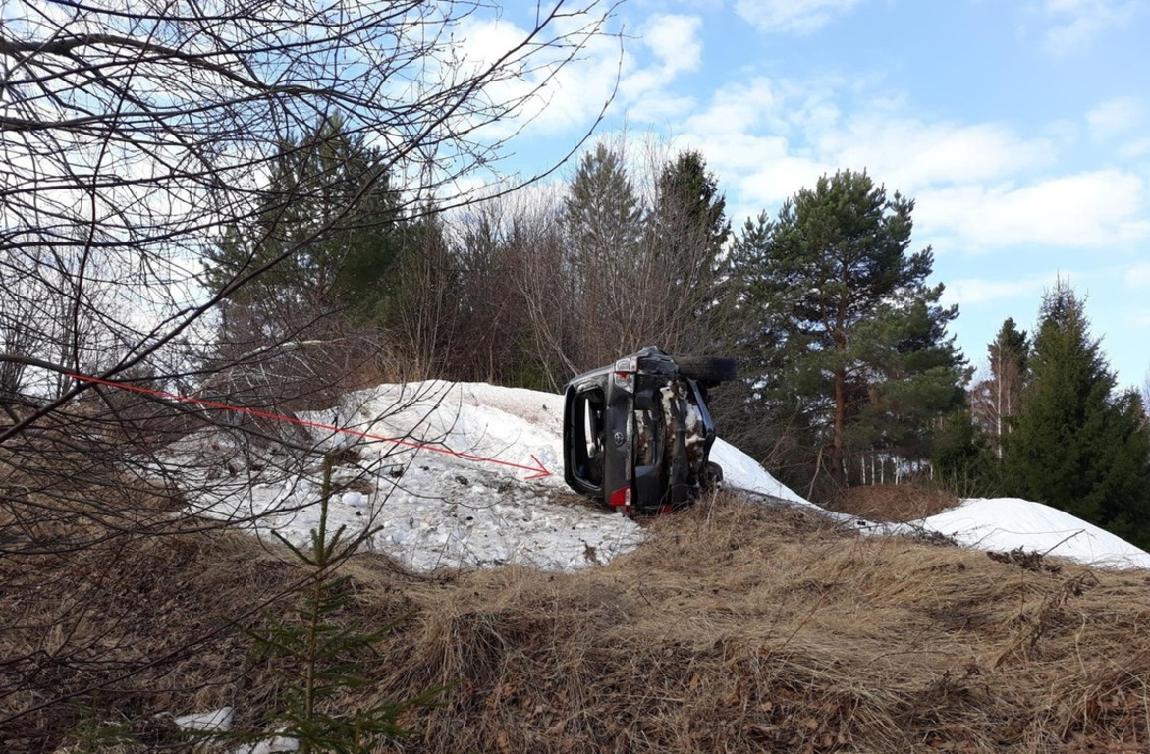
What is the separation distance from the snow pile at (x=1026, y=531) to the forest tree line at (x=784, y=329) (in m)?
7.44

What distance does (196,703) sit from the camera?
445 cm

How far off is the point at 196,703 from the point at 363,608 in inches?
45.7

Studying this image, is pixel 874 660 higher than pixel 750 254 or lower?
lower

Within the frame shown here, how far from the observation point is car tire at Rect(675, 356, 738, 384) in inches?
390

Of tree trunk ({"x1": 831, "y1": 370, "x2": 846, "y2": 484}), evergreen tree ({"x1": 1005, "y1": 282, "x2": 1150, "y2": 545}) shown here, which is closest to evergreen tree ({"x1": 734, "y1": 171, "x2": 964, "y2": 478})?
tree trunk ({"x1": 831, "y1": 370, "x2": 846, "y2": 484})

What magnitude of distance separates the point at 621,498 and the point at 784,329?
17.7 m

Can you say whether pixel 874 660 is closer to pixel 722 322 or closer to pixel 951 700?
pixel 951 700

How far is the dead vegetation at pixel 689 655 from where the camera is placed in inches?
137

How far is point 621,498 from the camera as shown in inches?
380

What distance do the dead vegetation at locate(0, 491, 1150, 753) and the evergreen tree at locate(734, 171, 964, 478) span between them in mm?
18468

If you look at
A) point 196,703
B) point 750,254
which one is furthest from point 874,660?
point 750,254

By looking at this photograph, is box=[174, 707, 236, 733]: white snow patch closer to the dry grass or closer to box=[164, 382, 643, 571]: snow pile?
the dry grass

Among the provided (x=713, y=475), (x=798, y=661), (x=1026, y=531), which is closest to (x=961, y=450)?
(x=1026, y=531)

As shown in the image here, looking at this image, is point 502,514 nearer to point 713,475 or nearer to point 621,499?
point 621,499
